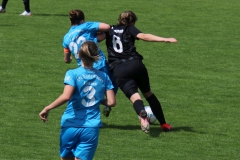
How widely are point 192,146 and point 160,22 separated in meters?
10.9

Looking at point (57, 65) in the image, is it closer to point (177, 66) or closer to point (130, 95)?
point (177, 66)

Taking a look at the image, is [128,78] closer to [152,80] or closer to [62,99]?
[62,99]

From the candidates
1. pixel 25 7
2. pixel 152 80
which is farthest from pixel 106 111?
pixel 25 7

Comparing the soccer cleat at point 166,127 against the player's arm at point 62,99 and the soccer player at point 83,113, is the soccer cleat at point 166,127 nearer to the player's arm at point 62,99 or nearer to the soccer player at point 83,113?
the soccer player at point 83,113

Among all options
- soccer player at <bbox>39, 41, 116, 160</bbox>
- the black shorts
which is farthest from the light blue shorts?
the black shorts

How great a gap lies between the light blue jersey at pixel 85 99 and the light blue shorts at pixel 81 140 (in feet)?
0.22

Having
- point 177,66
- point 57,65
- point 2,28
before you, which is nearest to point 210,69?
point 177,66

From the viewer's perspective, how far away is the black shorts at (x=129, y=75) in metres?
10.5

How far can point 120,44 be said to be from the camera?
10.6 metres

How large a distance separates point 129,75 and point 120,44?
513mm

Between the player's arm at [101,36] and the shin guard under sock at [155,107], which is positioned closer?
the player's arm at [101,36]

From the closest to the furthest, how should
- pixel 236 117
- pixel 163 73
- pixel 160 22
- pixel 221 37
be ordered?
1. pixel 236 117
2. pixel 163 73
3. pixel 221 37
4. pixel 160 22

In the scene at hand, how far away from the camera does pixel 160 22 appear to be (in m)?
20.8

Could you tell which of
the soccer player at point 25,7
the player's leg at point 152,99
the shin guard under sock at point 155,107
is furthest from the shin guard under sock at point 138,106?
the soccer player at point 25,7
